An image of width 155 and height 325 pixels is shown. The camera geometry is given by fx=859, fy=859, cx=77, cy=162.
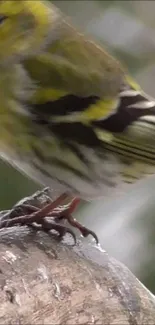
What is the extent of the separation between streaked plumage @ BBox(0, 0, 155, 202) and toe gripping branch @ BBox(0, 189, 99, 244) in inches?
2.3

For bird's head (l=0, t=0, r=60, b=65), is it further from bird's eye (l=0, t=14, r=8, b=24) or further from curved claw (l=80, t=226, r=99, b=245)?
curved claw (l=80, t=226, r=99, b=245)

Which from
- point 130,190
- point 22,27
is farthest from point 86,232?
point 22,27

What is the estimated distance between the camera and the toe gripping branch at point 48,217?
177 cm

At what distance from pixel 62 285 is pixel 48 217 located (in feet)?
1.05

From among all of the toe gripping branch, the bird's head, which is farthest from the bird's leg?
the bird's head

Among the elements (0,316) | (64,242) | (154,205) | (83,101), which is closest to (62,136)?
(83,101)

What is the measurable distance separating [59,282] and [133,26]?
98cm

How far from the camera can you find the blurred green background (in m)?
2.05

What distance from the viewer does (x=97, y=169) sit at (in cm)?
181

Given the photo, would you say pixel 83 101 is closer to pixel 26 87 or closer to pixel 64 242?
pixel 26 87

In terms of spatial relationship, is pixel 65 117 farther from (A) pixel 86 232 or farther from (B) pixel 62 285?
(B) pixel 62 285

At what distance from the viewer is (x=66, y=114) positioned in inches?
71.6

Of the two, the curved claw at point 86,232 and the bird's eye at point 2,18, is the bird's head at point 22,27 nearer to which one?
the bird's eye at point 2,18

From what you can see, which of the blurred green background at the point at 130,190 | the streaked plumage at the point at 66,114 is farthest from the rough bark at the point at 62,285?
the blurred green background at the point at 130,190
